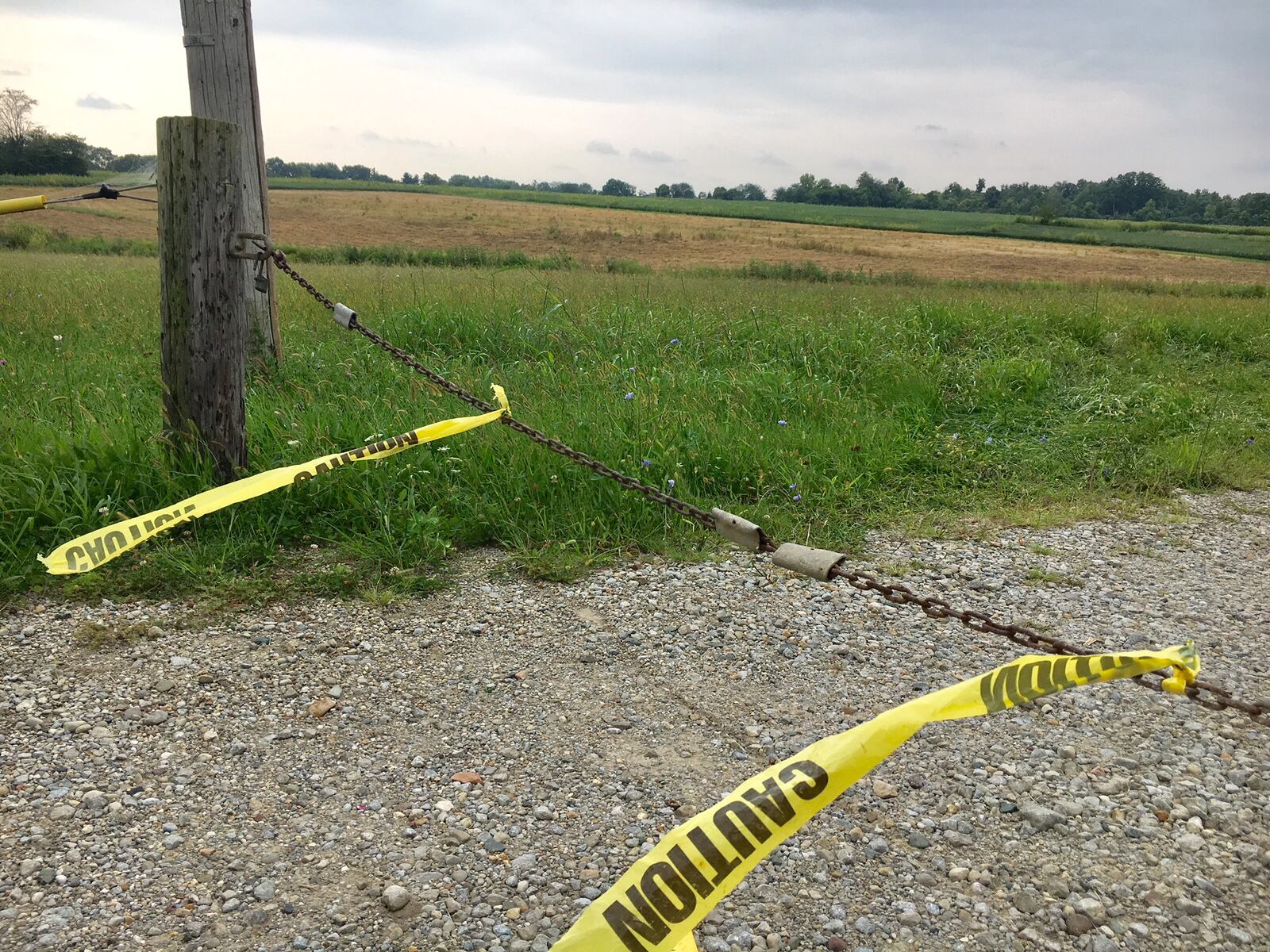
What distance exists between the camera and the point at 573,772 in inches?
108

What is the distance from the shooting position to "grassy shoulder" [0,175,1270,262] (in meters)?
37.0

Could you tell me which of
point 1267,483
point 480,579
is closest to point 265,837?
point 480,579

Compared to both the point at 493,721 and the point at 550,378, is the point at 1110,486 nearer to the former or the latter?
the point at 550,378

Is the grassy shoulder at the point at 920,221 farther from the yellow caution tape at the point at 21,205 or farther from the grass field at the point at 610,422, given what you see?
the yellow caution tape at the point at 21,205

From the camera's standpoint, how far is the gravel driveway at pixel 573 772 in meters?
2.17

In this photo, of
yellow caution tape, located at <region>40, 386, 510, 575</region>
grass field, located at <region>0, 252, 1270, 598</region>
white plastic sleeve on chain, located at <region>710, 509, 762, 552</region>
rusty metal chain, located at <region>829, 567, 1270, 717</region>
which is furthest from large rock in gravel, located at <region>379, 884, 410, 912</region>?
yellow caution tape, located at <region>40, 386, 510, 575</region>

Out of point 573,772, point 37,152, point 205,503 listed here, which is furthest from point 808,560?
point 37,152

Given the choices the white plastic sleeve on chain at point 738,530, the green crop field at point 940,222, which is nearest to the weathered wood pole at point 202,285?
the white plastic sleeve on chain at point 738,530

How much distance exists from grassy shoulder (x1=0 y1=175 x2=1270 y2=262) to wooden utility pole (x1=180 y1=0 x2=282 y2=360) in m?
22.9

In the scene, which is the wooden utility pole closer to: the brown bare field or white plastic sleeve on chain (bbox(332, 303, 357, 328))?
white plastic sleeve on chain (bbox(332, 303, 357, 328))

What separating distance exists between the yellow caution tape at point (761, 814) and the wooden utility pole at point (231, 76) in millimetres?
4745

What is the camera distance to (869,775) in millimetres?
2732

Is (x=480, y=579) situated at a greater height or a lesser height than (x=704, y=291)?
lesser

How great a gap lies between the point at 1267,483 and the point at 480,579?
5.80m
